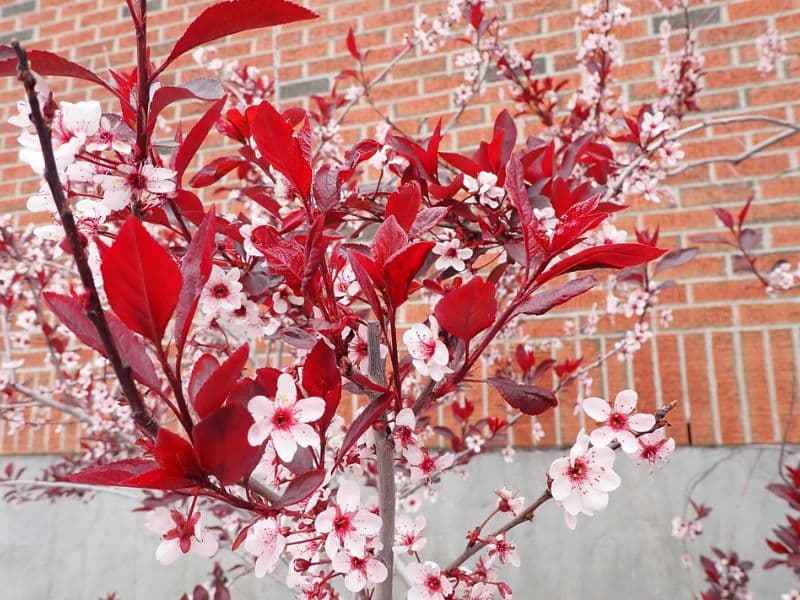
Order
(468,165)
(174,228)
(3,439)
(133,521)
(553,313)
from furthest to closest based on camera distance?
(3,439) → (133,521) → (553,313) → (468,165) → (174,228)

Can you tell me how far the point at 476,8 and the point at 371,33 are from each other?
78 centimetres

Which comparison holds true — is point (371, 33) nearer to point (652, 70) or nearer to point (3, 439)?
point (652, 70)

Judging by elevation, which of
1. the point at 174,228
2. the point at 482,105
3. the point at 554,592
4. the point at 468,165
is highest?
the point at 482,105

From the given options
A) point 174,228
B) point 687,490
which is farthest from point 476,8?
point 687,490

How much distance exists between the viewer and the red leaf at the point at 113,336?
497 mm

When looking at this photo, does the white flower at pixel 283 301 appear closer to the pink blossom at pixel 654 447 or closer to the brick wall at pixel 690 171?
the pink blossom at pixel 654 447

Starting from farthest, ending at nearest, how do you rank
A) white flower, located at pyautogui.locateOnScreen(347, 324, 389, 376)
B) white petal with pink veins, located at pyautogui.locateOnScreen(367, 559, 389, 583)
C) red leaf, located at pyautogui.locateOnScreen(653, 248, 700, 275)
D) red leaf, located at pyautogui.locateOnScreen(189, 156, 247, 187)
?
1. red leaf, located at pyautogui.locateOnScreen(653, 248, 700, 275)
2. red leaf, located at pyautogui.locateOnScreen(189, 156, 247, 187)
3. white flower, located at pyautogui.locateOnScreen(347, 324, 389, 376)
4. white petal with pink veins, located at pyautogui.locateOnScreen(367, 559, 389, 583)

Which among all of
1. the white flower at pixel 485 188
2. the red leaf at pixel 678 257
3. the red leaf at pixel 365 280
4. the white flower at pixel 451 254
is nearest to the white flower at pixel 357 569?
the red leaf at pixel 365 280

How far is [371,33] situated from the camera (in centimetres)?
237

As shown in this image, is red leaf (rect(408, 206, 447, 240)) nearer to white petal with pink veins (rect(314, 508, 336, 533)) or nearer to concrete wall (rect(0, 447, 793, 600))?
white petal with pink veins (rect(314, 508, 336, 533))

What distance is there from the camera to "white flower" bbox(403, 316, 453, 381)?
0.60m

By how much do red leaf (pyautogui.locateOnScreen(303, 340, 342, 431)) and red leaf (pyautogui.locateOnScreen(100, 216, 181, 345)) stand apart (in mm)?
146

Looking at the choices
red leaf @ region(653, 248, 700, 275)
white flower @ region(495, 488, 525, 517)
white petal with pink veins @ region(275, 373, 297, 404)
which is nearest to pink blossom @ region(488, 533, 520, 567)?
white flower @ region(495, 488, 525, 517)

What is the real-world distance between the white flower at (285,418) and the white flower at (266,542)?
3.8 inches
